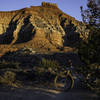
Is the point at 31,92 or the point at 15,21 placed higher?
the point at 15,21

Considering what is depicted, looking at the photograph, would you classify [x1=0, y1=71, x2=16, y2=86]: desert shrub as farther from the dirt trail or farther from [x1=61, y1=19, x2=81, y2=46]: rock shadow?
[x1=61, y1=19, x2=81, y2=46]: rock shadow

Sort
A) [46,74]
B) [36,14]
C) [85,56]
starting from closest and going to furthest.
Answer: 1. [85,56]
2. [46,74]
3. [36,14]

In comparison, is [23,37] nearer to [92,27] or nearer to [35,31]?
[35,31]

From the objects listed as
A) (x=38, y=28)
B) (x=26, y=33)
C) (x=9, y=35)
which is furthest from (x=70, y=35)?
(x=9, y=35)

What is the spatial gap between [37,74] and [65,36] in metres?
31.0

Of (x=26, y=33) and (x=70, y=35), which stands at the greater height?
(x=26, y=33)

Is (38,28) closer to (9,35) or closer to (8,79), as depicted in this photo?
(9,35)

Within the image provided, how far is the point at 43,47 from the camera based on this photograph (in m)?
33.0

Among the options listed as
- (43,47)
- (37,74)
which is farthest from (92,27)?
(43,47)

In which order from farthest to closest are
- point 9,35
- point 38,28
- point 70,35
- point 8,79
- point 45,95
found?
point 9,35 < point 70,35 < point 38,28 < point 8,79 < point 45,95

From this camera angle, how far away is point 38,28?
129 feet

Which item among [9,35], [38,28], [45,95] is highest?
[38,28]

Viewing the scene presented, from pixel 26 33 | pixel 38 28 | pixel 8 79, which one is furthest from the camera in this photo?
pixel 26 33

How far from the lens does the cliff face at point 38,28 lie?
37281 mm
